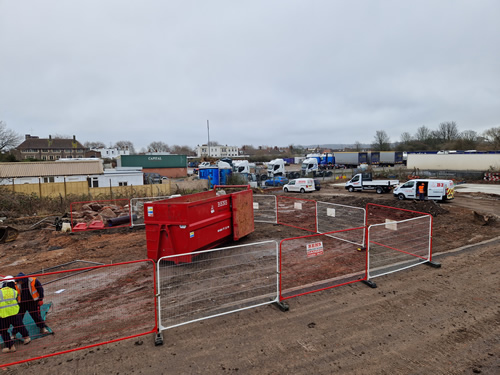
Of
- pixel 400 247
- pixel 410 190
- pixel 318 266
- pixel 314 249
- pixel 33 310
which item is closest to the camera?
pixel 33 310

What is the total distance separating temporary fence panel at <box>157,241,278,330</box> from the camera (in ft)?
19.9

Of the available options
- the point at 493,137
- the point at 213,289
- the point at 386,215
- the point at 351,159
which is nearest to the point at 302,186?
the point at 386,215

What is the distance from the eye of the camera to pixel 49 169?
3409cm

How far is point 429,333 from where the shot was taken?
17.1 feet

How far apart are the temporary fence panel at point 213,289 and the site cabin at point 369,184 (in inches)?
893

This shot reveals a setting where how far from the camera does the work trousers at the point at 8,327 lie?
495 centimetres

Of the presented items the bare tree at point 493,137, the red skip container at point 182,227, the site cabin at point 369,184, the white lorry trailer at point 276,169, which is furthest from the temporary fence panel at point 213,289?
the bare tree at point 493,137

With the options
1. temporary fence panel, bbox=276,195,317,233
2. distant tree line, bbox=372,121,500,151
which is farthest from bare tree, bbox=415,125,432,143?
temporary fence panel, bbox=276,195,317,233

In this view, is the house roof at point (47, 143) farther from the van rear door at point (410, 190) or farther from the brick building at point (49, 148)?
the van rear door at point (410, 190)

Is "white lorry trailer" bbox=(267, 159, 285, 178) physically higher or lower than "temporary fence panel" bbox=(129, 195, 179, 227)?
higher

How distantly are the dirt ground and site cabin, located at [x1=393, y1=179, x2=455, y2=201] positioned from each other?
15.4m

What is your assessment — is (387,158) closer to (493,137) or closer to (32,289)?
(493,137)

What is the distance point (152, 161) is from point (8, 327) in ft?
167

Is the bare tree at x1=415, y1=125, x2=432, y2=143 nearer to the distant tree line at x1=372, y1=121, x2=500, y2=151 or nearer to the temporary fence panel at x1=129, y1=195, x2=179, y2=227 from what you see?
the distant tree line at x1=372, y1=121, x2=500, y2=151
